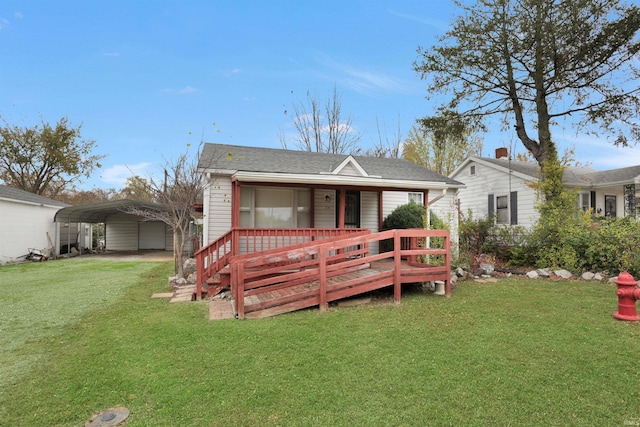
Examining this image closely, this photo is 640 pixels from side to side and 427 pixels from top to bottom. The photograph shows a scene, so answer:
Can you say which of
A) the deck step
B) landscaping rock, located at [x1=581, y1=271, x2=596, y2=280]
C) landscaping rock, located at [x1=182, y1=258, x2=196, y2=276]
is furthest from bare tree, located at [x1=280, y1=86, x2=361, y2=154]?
landscaping rock, located at [x1=581, y1=271, x2=596, y2=280]

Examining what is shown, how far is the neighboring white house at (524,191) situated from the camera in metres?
13.5

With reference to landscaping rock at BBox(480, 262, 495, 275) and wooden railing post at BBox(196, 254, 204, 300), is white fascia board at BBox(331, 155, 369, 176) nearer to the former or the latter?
landscaping rock at BBox(480, 262, 495, 275)

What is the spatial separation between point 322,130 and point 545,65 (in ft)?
47.7

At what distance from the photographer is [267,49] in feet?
51.6

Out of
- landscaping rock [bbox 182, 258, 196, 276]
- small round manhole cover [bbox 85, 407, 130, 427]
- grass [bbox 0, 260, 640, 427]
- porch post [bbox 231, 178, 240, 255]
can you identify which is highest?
porch post [bbox 231, 178, 240, 255]

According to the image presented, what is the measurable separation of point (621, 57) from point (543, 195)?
5171mm

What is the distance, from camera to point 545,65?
11.1 meters

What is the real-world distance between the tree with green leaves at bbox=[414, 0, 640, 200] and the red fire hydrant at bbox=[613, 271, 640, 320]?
579cm

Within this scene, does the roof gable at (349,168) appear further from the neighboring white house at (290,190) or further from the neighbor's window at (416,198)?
the neighbor's window at (416,198)

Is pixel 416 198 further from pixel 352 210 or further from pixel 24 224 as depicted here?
pixel 24 224

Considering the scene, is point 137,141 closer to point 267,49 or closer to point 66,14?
point 66,14

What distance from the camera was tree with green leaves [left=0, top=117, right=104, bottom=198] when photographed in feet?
79.1

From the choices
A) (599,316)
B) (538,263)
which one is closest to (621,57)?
(538,263)

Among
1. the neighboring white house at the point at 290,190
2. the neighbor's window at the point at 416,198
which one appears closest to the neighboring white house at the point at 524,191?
the neighbor's window at the point at 416,198
